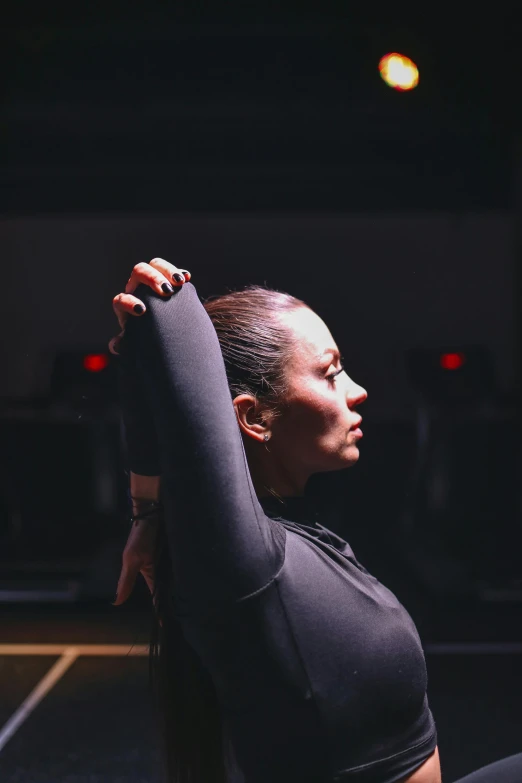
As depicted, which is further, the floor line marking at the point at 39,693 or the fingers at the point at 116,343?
the floor line marking at the point at 39,693

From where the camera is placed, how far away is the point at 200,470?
0.67 m

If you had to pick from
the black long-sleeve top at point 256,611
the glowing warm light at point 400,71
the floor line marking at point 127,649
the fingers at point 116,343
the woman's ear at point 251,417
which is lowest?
the floor line marking at point 127,649

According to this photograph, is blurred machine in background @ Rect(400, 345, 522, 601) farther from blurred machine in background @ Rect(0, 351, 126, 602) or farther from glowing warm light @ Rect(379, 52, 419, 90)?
glowing warm light @ Rect(379, 52, 419, 90)

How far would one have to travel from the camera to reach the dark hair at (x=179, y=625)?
0.82 metres

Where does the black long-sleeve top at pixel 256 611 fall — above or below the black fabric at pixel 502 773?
above

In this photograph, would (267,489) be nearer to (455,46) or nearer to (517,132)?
(455,46)

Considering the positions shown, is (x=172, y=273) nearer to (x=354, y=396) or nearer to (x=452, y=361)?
(x=354, y=396)

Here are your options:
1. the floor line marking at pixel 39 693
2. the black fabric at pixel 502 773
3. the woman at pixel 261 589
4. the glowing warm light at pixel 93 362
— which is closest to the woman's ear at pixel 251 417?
the woman at pixel 261 589

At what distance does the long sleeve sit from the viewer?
0.67m

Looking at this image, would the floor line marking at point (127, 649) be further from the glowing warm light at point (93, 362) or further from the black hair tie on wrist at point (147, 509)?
the black hair tie on wrist at point (147, 509)

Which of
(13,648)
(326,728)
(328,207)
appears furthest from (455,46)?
(13,648)

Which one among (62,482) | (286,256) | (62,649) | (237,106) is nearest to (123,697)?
(62,649)

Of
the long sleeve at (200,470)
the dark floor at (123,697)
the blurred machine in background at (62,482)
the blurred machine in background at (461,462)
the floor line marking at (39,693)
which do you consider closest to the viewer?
the long sleeve at (200,470)

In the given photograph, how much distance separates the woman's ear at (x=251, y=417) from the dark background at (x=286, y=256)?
4.71 feet
